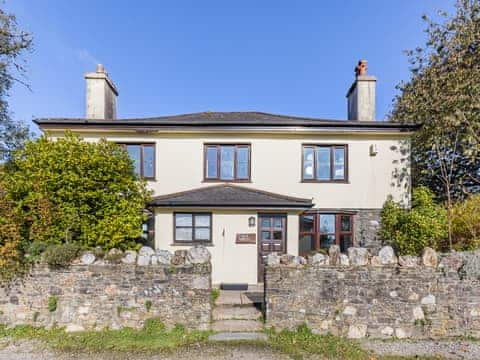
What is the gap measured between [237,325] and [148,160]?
6770 millimetres

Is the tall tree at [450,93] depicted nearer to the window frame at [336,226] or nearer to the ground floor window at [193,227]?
the window frame at [336,226]

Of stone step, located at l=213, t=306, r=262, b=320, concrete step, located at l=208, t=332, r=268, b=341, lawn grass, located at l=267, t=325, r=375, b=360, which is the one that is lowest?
lawn grass, located at l=267, t=325, r=375, b=360

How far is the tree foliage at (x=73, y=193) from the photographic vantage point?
228 inches

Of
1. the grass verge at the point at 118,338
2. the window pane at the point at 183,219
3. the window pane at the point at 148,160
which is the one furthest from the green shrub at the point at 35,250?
the window pane at the point at 148,160

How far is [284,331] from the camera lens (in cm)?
485

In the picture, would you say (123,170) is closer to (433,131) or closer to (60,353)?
(60,353)

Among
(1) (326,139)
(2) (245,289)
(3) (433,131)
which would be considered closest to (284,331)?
(2) (245,289)

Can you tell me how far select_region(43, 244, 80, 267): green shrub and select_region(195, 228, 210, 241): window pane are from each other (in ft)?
12.9

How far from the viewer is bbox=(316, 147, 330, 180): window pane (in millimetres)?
9414

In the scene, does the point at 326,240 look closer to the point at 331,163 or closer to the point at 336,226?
the point at 336,226

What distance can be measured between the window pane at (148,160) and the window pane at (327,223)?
683 cm

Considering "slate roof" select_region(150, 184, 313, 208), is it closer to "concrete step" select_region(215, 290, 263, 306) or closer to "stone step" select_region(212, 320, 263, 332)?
"concrete step" select_region(215, 290, 263, 306)

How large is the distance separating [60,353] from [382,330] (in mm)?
6143

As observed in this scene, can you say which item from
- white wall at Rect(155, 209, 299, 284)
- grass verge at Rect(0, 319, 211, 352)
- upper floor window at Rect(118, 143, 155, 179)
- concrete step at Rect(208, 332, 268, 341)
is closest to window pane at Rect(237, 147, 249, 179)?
white wall at Rect(155, 209, 299, 284)
